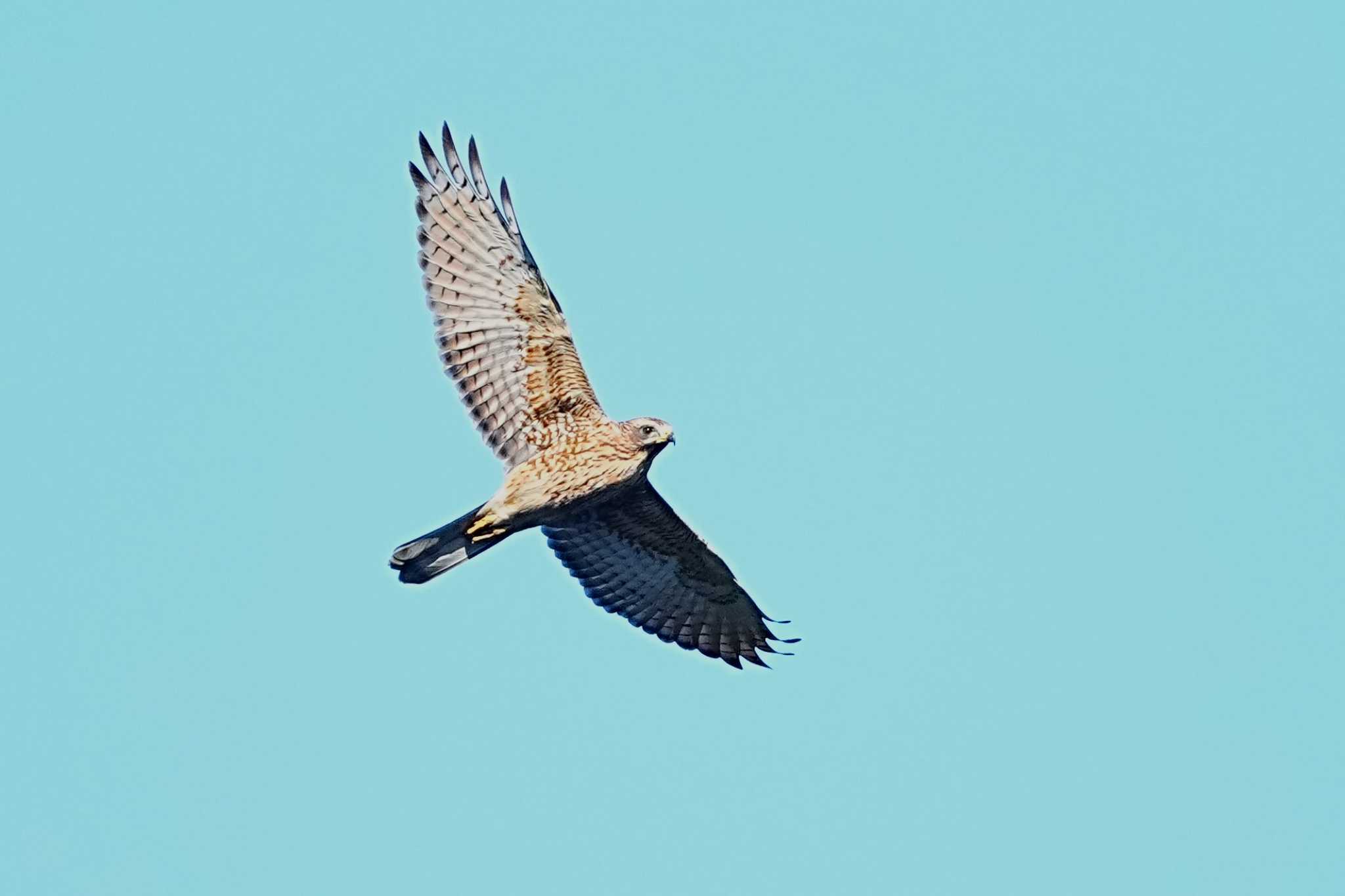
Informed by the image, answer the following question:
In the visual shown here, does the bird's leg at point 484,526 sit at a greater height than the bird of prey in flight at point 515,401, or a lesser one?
lesser

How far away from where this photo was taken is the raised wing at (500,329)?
632 inches

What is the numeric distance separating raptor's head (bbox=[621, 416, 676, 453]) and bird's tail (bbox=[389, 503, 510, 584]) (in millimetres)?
1206

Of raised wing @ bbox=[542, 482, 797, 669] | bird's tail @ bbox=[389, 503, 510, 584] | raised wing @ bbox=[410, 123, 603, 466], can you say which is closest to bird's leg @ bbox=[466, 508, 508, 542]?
bird's tail @ bbox=[389, 503, 510, 584]

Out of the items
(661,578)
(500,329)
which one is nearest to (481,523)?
(500,329)

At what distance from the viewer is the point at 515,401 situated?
16.1 meters

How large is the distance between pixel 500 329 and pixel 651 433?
1560 mm

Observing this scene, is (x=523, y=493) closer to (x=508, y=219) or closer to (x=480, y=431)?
(x=480, y=431)

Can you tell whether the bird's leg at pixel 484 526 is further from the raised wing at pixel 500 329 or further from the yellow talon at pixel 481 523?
the raised wing at pixel 500 329

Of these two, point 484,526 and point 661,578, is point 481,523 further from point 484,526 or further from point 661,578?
point 661,578

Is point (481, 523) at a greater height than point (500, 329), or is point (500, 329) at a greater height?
point (500, 329)

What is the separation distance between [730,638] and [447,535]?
3.16 m

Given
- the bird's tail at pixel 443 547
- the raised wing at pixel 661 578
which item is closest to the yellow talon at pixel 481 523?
the bird's tail at pixel 443 547

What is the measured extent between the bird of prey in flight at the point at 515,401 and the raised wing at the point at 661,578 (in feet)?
0.09

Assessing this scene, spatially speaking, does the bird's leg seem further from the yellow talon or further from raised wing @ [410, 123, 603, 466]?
raised wing @ [410, 123, 603, 466]
